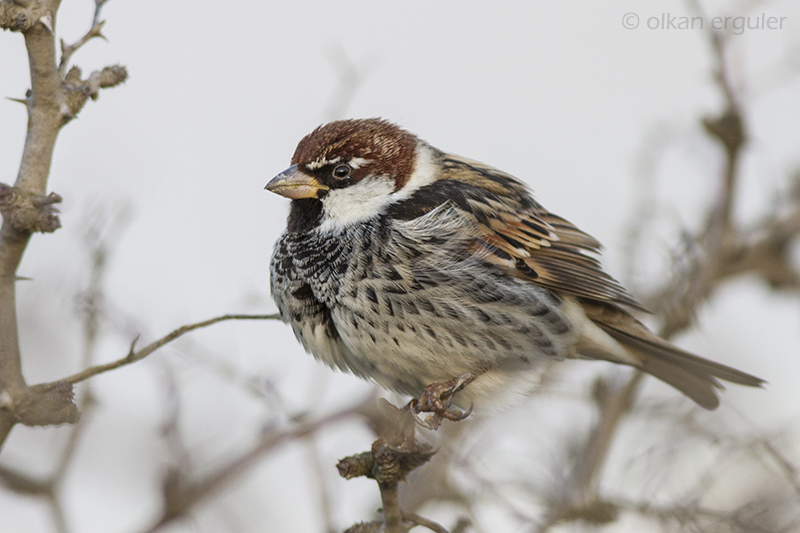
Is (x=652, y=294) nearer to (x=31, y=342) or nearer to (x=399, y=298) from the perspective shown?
(x=399, y=298)

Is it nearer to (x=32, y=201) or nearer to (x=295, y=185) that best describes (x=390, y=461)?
(x=32, y=201)

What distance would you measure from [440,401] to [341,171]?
3.35 feet

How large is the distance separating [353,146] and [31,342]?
1811 mm

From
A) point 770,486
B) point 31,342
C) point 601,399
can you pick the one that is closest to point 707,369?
point 601,399

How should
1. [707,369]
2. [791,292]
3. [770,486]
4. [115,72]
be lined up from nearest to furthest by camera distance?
Result: [115,72] → [770,486] → [707,369] → [791,292]

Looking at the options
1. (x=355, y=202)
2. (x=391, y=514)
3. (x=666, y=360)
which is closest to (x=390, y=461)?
(x=391, y=514)

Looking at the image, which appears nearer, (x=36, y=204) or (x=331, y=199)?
(x=36, y=204)

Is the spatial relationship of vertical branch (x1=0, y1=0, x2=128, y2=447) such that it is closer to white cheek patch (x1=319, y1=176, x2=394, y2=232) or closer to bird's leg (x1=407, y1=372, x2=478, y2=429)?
bird's leg (x1=407, y1=372, x2=478, y2=429)

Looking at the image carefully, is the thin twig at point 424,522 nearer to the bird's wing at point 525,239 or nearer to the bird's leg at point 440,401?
the bird's leg at point 440,401

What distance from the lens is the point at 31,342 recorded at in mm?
3947

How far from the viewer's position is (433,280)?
311cm

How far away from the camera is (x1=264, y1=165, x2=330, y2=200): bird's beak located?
10.9ft

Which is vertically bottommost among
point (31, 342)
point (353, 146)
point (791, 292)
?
point (791, 292)

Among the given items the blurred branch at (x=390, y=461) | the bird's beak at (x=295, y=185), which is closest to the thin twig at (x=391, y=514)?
the blurred branch at (x=390, y=461)
